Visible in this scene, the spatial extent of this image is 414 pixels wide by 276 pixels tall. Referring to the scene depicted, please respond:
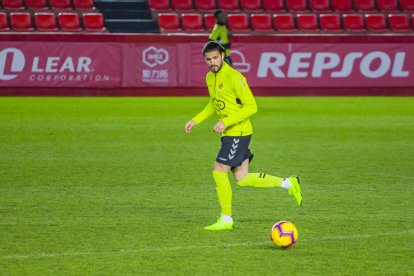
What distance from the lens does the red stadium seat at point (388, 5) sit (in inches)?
1248

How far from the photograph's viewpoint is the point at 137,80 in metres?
26.3

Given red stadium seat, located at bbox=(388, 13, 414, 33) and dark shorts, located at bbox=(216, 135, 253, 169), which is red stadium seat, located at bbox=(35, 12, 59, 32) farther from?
dark shorts, located at bbox=(216, 135, 253, 169)

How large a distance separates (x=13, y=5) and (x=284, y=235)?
2237cm

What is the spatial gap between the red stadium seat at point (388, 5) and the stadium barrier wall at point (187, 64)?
468cm

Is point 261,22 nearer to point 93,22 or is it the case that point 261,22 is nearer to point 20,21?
point 93,22

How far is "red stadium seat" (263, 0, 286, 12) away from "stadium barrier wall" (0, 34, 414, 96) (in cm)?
477

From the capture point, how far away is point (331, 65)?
2716cm

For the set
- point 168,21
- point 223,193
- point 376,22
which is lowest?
point 376,22

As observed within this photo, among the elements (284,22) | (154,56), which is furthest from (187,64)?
(284,22)

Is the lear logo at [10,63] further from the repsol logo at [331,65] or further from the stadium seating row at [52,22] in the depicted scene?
the repsol logo at [331,65]

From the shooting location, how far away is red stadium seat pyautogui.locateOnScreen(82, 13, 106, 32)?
94.6ft

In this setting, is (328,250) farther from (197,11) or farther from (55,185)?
(197,11)

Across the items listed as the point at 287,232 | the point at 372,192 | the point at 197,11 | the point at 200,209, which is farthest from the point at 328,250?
the point at 197,11

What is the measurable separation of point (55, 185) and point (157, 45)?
14.4 m
